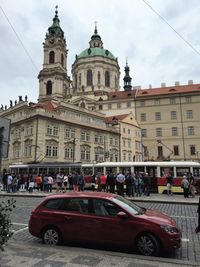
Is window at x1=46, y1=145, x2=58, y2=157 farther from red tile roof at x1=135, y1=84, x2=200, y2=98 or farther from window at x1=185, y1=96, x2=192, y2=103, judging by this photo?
window at x1=185, y1=96, x2=192, y2=103

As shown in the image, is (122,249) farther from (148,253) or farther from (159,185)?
(159,185)

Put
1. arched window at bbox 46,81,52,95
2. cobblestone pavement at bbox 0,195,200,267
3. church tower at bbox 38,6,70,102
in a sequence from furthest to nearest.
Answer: arched window at bbox 46,81,52,95 → church tower at bbox 38,6,70,102 → cobblestone pavement at bbox 0,195,200,267

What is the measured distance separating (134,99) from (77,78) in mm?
23318

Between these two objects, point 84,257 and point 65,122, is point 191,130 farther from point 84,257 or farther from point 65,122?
point 84,257

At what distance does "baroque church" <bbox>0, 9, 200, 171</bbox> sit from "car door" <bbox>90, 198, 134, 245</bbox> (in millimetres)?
39511

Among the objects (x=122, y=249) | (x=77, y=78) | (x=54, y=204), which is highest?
(x=77, y=78)

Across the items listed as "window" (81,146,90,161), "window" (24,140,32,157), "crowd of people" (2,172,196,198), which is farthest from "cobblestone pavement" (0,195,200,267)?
"window" (81,146,90,161)

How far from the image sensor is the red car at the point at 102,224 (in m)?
6.89

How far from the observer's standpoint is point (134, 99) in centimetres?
7681

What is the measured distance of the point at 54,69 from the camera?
7725 centimetres

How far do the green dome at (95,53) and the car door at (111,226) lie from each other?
87.1 m

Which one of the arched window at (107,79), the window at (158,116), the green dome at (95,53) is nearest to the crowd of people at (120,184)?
the window at (158,116)

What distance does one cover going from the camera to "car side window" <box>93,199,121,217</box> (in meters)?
7.41

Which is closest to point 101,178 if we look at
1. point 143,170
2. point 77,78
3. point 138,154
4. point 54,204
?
point 143,170
